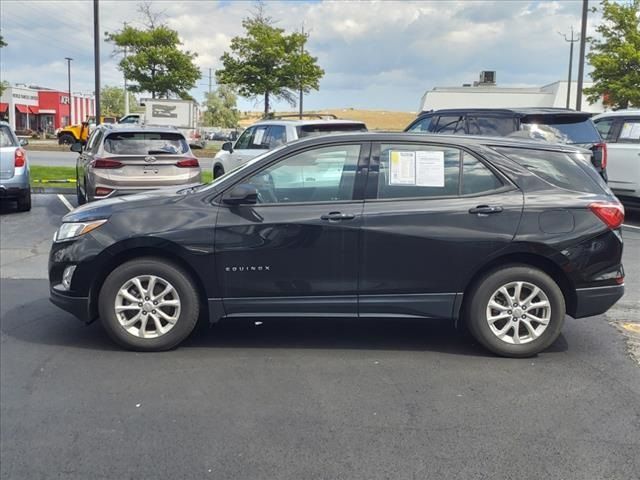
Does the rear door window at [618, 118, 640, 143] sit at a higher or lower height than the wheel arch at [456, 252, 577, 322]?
higher

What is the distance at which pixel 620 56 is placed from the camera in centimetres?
2594

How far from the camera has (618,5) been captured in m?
26.2

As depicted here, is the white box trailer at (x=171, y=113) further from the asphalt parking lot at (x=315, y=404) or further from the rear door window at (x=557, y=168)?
the rear door window at (x=557, y=168)

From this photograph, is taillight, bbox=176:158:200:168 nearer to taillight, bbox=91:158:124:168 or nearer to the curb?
taillight, bbox=91:158:124:168

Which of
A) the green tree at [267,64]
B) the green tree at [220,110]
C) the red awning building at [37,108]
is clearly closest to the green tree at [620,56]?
the green tree at [267,64]

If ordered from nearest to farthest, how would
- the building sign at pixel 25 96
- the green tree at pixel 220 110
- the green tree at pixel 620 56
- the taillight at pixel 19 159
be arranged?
the taillight at pixel 19 159 → the green tree at pixel 620 56 → the building sign at pixel 25 96 → the green tree at pixel 220 110

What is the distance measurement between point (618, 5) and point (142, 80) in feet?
74.1

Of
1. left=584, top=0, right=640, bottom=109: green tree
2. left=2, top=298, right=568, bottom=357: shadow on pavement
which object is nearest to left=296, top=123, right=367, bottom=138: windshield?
left=2, top=298, right=568, bottom=357: shadow on pavement

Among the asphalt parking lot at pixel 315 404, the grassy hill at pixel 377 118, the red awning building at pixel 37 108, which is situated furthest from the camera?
the red awning building at pixel 37 108

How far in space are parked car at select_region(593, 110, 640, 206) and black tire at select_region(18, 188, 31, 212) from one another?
1070 centimetres

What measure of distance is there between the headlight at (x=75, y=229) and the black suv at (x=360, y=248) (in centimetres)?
2

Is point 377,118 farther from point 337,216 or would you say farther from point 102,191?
point 337,216

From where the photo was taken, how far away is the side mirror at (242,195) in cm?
496

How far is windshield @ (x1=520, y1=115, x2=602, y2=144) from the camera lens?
9680 mm
